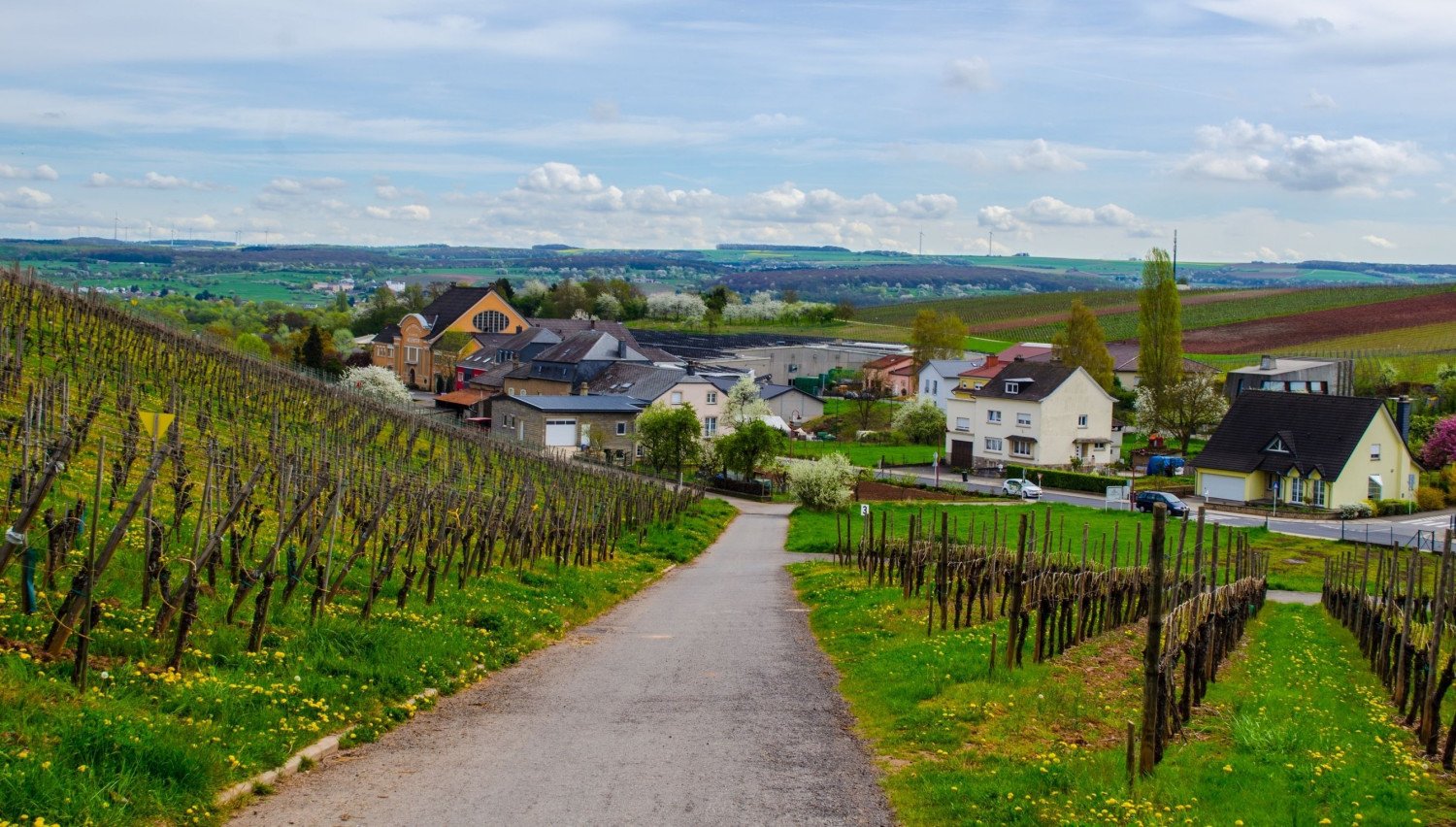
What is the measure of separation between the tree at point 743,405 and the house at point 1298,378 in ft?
103

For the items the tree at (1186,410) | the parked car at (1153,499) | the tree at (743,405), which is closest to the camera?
the parked car at (1153,499)

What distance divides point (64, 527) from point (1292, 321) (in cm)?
13189

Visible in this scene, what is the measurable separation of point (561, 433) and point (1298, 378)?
49791 millimetres

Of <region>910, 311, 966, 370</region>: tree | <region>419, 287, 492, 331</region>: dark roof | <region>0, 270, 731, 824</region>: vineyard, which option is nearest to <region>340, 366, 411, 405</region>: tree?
<region>419, 287, 492, 331</region>: dark roof

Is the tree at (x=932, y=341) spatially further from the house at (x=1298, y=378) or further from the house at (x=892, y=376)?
the house at (x=1298, y=378)

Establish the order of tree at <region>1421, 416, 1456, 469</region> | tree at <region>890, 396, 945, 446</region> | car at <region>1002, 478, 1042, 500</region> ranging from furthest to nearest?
tree at <region>890, 396, 945, 446</region> → tree at <region>1421, 416, 1456, 469</region> → car at <region>1002, 478, 1042, 500</region>

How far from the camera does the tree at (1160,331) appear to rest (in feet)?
270

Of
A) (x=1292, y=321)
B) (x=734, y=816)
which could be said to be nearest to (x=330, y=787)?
(x=734, y=816)

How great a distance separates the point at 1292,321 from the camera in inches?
5074

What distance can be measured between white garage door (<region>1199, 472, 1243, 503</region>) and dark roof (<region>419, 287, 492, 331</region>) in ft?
211

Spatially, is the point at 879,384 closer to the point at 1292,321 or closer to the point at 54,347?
the point at 1292,321

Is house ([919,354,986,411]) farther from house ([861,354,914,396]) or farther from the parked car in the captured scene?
the parked car

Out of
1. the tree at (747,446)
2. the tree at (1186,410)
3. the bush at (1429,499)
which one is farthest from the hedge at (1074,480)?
the tree at (747,446)

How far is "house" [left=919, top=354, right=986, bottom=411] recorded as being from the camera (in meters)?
85.6
